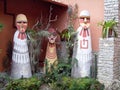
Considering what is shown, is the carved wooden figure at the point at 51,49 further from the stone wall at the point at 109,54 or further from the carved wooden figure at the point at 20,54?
the stone wall at the point at 109,54

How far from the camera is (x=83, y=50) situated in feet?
30.9

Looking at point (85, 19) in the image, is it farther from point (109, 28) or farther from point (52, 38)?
point (52, 38)

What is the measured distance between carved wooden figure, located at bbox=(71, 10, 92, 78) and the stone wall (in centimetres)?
51

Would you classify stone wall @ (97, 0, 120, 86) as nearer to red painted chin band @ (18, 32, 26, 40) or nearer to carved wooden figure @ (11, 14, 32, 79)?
carved wooden figure @ (11, 14, 32, 79)

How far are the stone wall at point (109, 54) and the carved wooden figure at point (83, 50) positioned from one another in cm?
51

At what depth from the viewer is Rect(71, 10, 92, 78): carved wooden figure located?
9.38 m

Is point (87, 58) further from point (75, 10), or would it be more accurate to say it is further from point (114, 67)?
point (75, 10)

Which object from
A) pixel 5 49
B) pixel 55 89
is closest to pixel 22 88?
pixel 55 89

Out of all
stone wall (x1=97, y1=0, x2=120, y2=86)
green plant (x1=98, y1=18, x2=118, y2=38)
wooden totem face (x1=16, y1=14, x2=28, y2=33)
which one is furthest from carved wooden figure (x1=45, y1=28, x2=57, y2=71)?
green plant (x1=98, y1=18, x2=118, y2=38)

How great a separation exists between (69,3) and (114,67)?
3028 millimetres

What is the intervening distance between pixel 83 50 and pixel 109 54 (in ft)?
3.08

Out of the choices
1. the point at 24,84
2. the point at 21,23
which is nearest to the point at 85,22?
the point at 21,23

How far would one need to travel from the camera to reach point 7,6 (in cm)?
953

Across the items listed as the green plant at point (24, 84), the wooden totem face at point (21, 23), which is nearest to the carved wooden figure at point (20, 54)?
the wooden totem face at point (21, 23)
